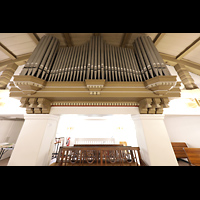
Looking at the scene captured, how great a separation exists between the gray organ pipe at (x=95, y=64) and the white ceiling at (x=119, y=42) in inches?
27.7

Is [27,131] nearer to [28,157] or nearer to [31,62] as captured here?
[28,157]

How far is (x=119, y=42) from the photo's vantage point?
370cm

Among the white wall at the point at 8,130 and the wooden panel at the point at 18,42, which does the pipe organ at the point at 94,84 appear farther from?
the white wall at the point at 8,130

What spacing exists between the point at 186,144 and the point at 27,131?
22.9 feet

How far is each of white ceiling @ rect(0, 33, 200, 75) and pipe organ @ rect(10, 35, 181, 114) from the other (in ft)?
4.37

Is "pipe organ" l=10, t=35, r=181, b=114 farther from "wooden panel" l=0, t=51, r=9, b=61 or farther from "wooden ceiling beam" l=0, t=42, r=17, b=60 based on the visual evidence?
"wooden panel" l=0, t=51, r=9, b=61

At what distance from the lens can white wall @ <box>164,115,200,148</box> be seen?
448cm

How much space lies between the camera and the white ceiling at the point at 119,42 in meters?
3.04

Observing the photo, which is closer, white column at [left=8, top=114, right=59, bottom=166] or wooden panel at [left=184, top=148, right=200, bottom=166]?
white column at [left=8, top=114, right=59, bottom=166]

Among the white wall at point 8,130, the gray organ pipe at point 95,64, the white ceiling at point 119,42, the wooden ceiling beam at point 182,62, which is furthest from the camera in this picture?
the white wall at point 8,130

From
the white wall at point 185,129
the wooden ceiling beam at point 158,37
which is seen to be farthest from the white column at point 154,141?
the white wall at point 185,129

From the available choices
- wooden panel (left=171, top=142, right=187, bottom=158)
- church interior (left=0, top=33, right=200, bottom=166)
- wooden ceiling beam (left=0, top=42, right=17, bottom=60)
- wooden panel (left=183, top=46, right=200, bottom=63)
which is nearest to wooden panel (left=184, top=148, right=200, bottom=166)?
church interior (left=0, top=33, right=200, bottom=166)

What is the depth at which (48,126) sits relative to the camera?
2158mm
